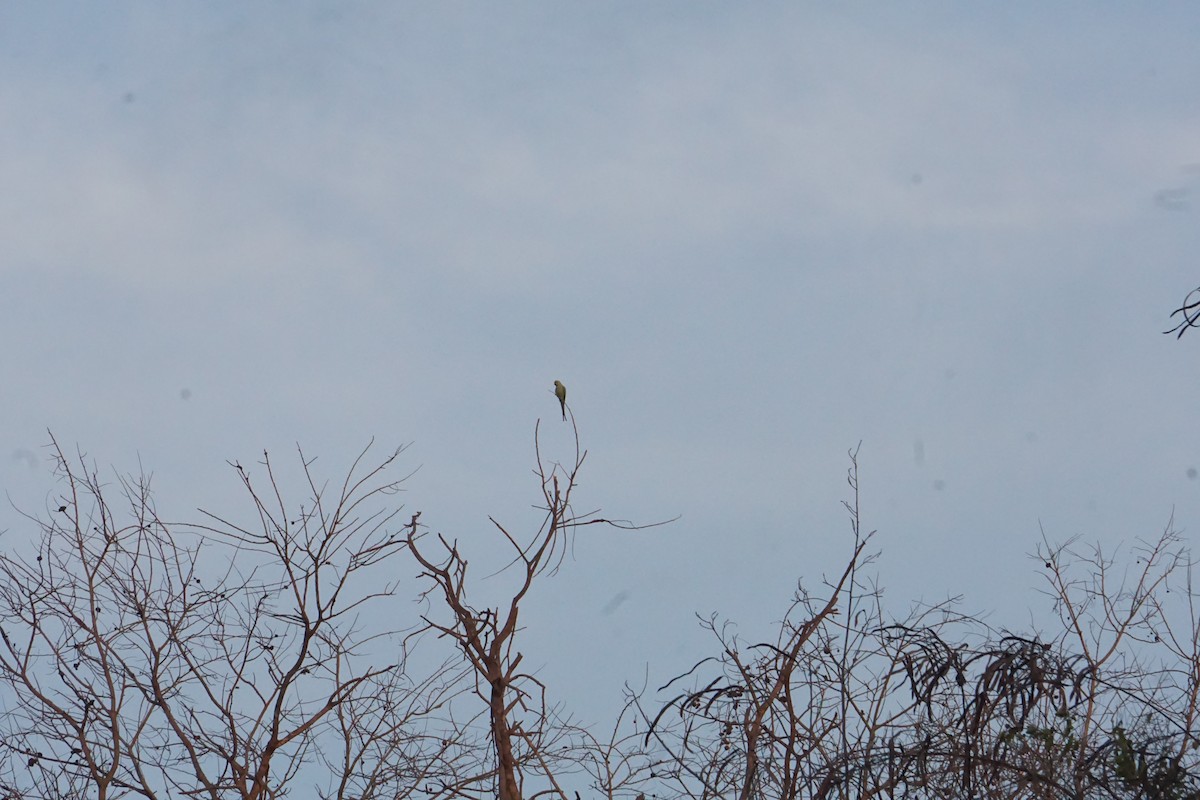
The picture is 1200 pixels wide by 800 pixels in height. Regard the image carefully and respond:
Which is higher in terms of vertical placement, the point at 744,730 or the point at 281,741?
the point at 281,741

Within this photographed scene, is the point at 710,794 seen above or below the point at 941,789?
above

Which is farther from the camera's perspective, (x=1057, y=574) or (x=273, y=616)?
(x=1057, y=574)

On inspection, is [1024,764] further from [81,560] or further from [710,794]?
[81,560]

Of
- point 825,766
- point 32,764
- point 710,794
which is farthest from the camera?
point 32,764

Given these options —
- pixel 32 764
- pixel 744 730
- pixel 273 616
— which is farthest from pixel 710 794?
pixel 32 764

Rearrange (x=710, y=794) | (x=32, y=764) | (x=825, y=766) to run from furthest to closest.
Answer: (x=32, y=764) → (x=710, y=794) → (x=825, y=766)

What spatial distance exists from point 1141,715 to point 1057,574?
7087 mm

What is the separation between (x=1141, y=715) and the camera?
14.7ft

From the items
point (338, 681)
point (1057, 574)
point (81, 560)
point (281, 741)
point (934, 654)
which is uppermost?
point (1057, 574)

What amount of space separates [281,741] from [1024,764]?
403 cm

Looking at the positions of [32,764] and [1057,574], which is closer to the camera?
[32,764]

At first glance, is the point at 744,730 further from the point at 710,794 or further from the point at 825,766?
the point at 710,794

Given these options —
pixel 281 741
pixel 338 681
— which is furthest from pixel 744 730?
pixel 338 681

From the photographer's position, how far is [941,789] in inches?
189
